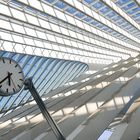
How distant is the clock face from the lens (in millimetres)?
3456

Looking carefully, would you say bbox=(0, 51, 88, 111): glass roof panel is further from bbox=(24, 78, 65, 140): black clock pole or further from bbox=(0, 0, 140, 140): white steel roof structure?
bbox=(24, 78, 65, 140): black clock pole

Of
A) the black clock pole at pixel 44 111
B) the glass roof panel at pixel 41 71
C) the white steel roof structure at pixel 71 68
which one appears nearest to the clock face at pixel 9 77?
the black clock pole at pixel 44 111

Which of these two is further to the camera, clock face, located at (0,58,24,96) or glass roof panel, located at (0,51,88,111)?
glass roof panel, located at (0,51,88,111)

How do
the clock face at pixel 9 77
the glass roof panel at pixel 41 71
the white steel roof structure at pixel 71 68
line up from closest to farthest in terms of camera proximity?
the clock face at pixel 9 77 < the white steel roof structure at pixel 71 68 < the glass roof panel at pixel 41 71

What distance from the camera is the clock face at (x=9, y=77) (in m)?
3.46

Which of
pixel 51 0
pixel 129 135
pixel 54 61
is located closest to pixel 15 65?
pixel 129 135

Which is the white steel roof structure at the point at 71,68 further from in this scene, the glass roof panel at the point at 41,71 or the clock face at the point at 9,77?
the clock face at the point at 9,77

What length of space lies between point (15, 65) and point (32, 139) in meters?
4.72

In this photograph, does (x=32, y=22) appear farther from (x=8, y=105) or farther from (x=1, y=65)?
(x=1, y=65)

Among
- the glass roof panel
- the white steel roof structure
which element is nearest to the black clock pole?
the white steel roof structure

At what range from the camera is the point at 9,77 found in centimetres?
359

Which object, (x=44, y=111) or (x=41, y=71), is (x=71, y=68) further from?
(x=44, y=111)

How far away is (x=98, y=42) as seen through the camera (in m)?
35.4

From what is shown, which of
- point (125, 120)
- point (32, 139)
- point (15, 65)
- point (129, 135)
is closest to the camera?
point (15, 65)
